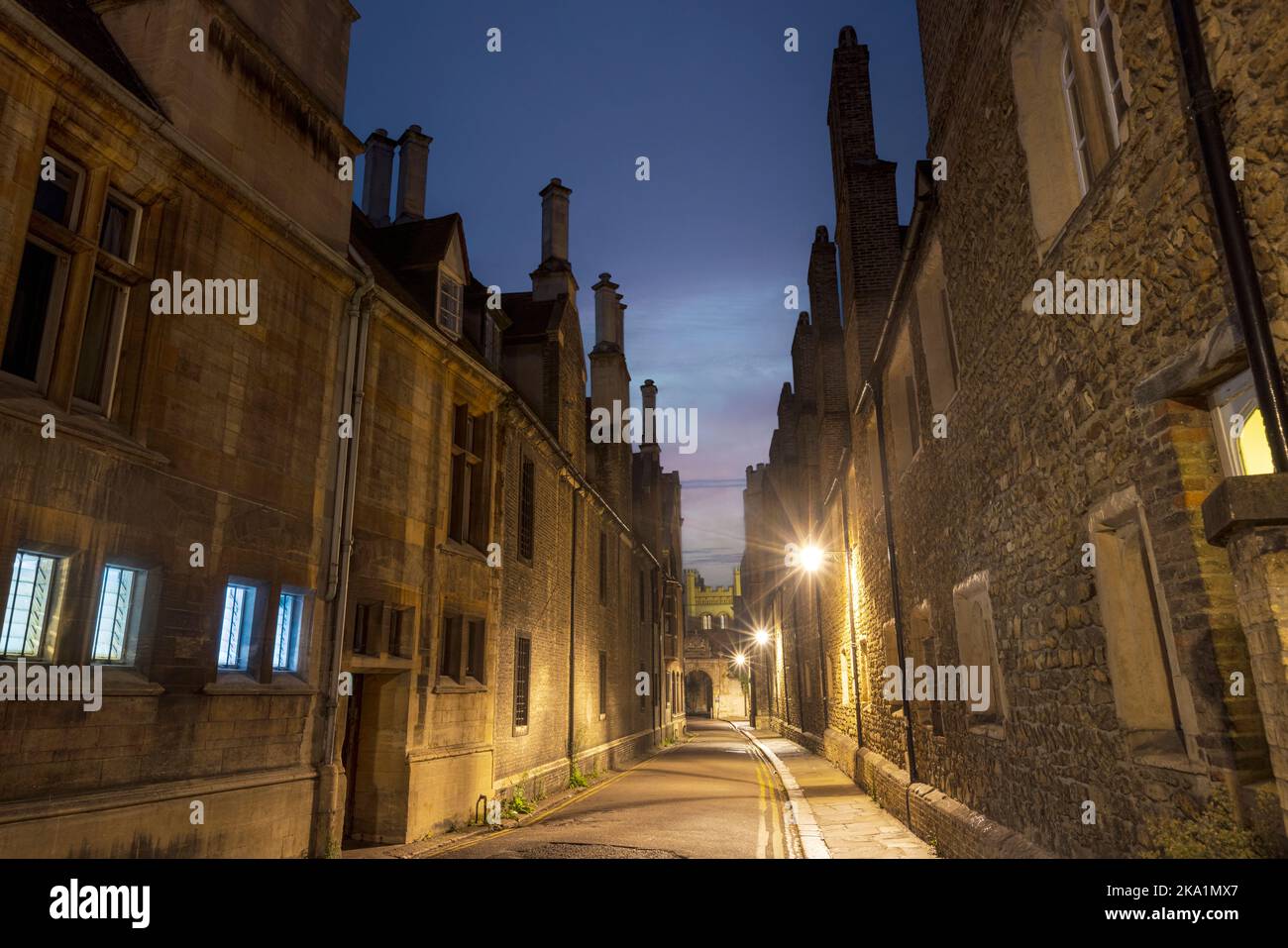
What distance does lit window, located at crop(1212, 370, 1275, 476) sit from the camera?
12.5ft

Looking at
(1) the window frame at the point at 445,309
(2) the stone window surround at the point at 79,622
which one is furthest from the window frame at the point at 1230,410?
(1) the window frame at the point at 445,309

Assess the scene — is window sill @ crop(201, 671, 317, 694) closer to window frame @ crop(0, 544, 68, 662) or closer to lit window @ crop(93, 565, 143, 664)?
lit window @ crop(93, 565, 143, 664)

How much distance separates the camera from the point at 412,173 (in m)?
18.1

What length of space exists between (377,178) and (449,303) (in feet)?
23.2

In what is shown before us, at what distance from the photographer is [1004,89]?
251 inches

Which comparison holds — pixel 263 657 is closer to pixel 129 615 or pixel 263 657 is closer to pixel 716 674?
pixel 129 615

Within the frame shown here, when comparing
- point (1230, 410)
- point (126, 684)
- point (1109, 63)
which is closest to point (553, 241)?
point (126, 684)

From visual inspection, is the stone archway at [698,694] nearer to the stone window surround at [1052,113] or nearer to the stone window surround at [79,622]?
the stone window surround at [79,622]

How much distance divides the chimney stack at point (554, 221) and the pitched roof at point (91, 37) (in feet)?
48.3

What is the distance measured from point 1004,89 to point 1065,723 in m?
5.22

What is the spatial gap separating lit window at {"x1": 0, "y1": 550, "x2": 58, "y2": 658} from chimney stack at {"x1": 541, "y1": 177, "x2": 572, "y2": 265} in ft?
59.8

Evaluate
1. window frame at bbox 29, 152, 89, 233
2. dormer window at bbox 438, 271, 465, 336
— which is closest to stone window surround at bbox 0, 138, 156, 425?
window frame at bbox 29, 152, 89, 233

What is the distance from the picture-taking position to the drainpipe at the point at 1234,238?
3.28 metres

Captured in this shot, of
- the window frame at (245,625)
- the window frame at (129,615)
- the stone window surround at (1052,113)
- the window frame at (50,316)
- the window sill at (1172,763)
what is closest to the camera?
the window sill at (1172,763)
